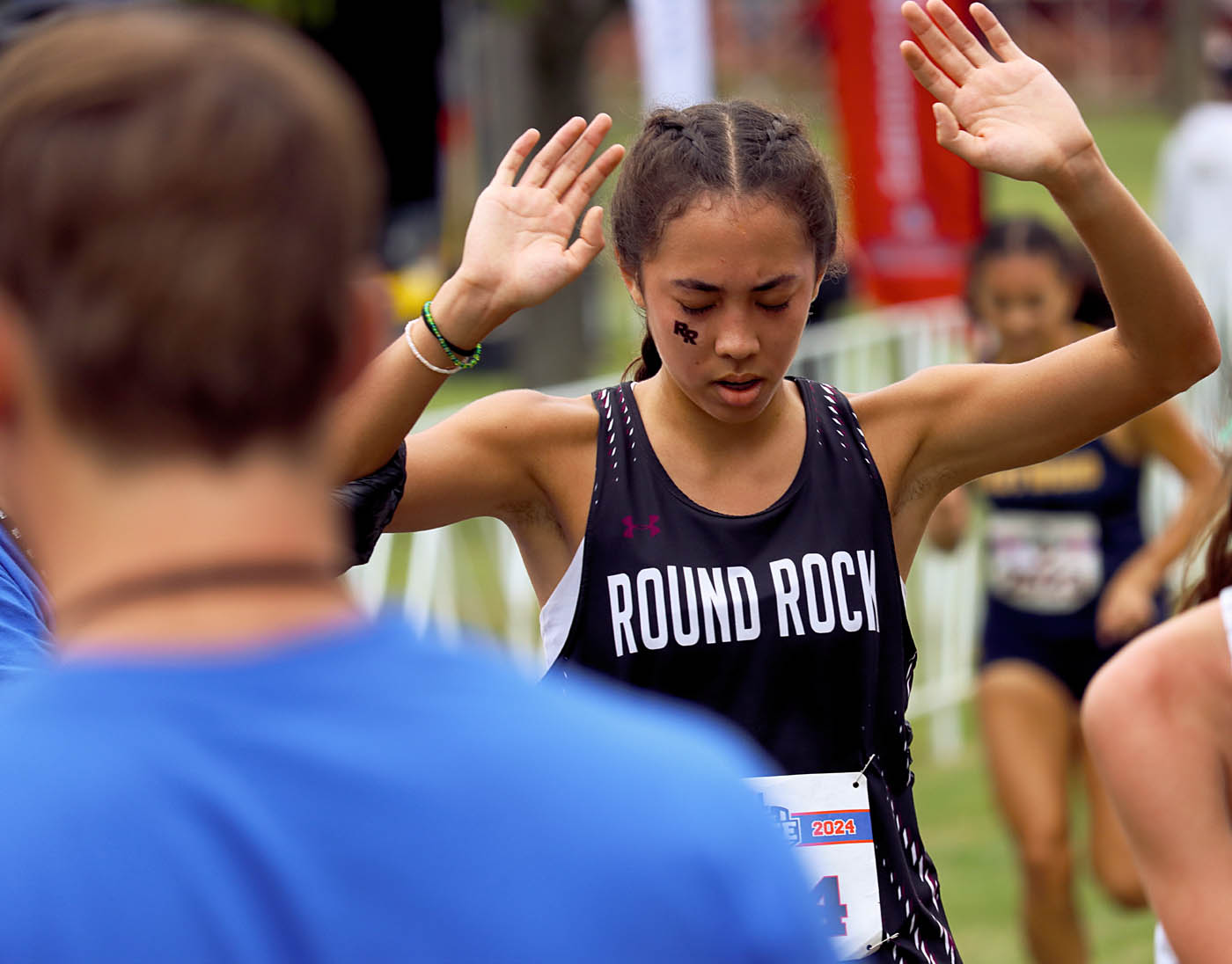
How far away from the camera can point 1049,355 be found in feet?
8.07

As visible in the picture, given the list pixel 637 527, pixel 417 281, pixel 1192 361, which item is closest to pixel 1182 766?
pixel 1192 361

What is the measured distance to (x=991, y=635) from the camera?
5.12 metres

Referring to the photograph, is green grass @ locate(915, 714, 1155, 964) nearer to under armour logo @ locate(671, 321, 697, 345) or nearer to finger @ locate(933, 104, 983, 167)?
under armour logo @ locate(671, 321, 697, 345)

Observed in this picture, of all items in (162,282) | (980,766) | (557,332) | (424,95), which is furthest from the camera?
(424,95)

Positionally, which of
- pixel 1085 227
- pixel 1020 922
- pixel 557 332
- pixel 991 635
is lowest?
pixel 1020 922

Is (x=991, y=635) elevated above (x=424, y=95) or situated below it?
below

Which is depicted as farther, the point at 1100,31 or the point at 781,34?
the point at 1100,31

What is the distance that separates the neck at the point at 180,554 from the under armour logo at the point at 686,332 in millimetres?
1520

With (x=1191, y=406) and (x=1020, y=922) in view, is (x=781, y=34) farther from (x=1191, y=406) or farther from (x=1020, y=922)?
(x=1020, y=922)

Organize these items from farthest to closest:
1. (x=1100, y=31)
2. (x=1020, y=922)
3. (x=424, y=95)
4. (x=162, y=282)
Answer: (x=1100, y=31) < (x=424, y=95) < (x=1020, y=922) < (x=162, y=282)

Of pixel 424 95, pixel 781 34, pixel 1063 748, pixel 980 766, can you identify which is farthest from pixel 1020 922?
pixel 781 34

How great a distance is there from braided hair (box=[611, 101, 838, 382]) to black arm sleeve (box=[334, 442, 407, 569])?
0.51m

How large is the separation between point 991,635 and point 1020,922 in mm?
887

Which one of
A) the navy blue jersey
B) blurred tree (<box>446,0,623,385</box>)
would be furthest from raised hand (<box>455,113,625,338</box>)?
blurred tree (<box>446,0,623,385</box>)
